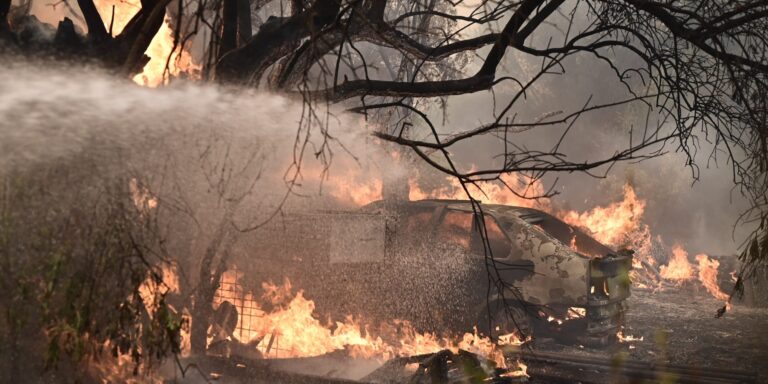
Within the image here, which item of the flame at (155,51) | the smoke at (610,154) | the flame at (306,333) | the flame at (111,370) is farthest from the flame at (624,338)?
the smoke at (610,154)

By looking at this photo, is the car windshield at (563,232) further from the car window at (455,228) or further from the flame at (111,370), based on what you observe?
the flame at (111,370)

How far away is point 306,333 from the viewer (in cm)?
757

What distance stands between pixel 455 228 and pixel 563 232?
1.79 m

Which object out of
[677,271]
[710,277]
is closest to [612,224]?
[677,271]

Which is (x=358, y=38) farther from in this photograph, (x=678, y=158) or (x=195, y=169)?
(x=678, y=158)

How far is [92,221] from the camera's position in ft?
13.3

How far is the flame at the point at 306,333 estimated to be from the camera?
7.30 meters

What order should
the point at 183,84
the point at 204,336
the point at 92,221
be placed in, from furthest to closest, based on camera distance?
the point at 204,336, the point at 183,84, the point at 92,221

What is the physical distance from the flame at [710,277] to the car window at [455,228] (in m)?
8.62

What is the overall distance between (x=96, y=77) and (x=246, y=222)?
3161mm

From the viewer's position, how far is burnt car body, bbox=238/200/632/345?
25.2ft

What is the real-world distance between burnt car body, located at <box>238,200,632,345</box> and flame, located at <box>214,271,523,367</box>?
0.47 feet

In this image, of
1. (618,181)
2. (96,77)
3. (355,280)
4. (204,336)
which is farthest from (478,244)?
(618,181)

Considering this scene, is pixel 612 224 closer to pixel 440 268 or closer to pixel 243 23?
pixel 440 268
